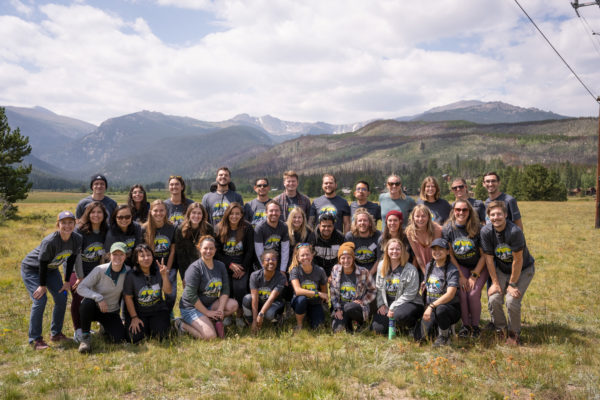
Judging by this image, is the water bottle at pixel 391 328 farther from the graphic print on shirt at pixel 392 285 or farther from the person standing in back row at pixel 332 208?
the person standing in back row at pixel 332 208

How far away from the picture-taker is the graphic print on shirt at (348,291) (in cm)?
761

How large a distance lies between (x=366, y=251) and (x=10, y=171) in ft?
124

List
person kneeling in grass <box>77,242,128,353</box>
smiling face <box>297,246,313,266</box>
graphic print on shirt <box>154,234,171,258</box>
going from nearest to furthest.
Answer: person kneeling in grass <box>77,242,128,353</box>, smiling face <box>297,246,313,266</box>, graphic print on shirt <box>154,234,171,258</box>

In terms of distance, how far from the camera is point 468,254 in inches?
290

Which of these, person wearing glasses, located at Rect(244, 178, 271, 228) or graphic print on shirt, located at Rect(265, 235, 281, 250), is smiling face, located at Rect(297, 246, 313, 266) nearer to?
graphic print on shirt, located at Rect(265, 235, 281, 250)

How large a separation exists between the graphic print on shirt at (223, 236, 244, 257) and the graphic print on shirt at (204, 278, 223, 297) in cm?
83

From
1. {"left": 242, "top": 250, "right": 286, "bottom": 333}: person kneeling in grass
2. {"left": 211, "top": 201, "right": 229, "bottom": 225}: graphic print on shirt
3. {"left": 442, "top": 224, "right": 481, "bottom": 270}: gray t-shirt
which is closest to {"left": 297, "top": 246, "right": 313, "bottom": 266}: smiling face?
{"left": 242, "top": 250, "right": 286, "bottom": 333}: person kneeling in grass

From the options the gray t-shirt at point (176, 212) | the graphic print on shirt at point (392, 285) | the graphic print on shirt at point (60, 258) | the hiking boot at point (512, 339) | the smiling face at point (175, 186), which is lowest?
the hiking boot at point (512, 339)

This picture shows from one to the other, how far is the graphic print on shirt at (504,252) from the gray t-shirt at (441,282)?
0.93m

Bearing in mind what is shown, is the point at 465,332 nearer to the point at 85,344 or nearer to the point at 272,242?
the point at 272,242

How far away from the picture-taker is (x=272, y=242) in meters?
8.35

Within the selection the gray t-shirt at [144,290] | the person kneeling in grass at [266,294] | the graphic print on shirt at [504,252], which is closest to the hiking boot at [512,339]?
the graphic print on shirt at [504,252]

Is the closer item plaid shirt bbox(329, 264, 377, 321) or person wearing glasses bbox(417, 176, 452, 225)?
plaid shirt bbox(329, 264, 377, 321)

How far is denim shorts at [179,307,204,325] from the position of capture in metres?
7.41
